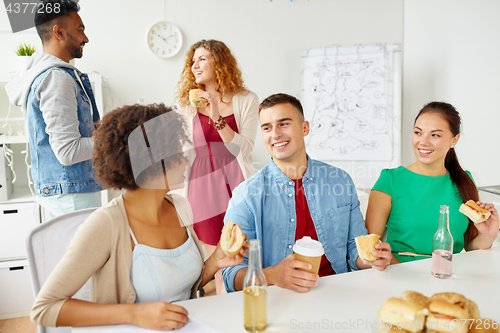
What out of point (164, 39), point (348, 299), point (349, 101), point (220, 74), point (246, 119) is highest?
point (164, 39)

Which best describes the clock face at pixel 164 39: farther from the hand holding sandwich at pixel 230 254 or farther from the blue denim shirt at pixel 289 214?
the hand holding sandwich at pixel 230 254

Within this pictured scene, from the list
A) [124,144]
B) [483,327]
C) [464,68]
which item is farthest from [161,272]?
[464,68]

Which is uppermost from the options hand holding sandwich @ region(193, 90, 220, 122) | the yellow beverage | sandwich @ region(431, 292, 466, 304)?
hand holding sandwich @ region(193, 90, 220, 122)

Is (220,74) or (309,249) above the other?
(220,74)

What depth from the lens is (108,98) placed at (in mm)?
3031

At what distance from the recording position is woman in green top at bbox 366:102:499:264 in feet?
4.90

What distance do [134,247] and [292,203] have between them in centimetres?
63

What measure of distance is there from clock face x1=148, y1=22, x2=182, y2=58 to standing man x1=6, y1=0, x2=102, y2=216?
5.31ft

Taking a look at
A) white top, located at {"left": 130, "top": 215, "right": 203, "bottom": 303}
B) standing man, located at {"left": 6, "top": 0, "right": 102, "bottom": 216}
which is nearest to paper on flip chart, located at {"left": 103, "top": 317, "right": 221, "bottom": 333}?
white top, located at {"left": 130, "top": 215, "right": 203, "bottom": 303}

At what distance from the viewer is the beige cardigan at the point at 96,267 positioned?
82cm

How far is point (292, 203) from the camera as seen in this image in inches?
54.8

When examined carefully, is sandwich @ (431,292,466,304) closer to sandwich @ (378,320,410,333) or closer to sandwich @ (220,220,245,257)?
sandwich @ (378,320,410,333)

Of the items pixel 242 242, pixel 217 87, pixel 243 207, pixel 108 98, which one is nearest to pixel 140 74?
pixel 108 98

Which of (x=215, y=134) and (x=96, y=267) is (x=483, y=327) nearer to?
(x=96, y=267)
